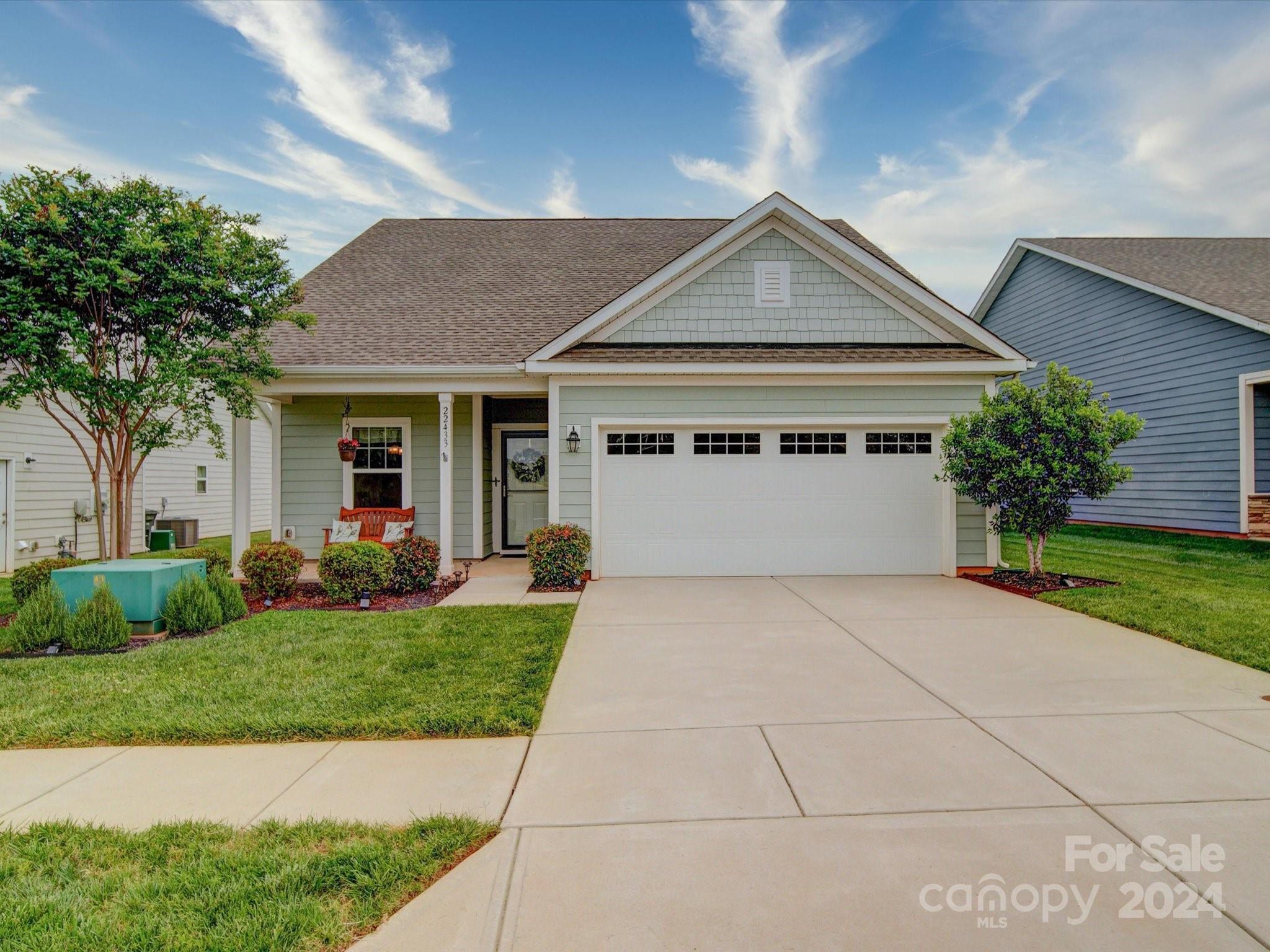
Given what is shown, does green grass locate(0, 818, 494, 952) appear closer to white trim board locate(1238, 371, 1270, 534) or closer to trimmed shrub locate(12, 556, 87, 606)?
trimmed shrub locate(12, 556, 87, 606)

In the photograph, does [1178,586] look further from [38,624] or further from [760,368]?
[38,624]

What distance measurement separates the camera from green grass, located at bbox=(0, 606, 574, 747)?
379 centimetres

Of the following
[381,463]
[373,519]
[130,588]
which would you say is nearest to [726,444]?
[373,519]

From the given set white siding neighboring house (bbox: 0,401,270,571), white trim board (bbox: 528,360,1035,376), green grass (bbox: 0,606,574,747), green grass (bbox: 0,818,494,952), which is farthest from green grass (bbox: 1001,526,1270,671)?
white siding neighboring house (bbox: 0,401,270,571)

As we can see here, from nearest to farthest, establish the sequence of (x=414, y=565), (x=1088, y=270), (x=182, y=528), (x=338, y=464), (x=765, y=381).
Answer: (x=414, y=565) < (x=765, y=381) < (x=338, y=464) < (x=1088, y=270) < (x=182, y=528)

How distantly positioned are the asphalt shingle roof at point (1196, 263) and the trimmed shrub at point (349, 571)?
47.5 feet

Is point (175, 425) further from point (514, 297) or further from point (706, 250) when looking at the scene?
point (706, 250)

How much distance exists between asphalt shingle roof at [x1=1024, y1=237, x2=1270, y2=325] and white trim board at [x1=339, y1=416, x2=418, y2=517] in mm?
14679

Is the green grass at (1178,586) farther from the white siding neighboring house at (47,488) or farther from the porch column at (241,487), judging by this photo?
the white siding neighboring house at (47,488)

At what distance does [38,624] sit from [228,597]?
1479 millimetres

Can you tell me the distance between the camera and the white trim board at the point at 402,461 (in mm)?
10930

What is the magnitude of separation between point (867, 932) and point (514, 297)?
11188 mm

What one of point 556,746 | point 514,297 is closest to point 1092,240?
point 514,297

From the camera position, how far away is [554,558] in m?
8.38
